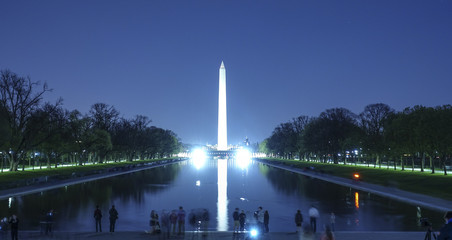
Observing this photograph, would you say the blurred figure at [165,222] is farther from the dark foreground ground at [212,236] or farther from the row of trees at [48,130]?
the row of trees at [48,130]

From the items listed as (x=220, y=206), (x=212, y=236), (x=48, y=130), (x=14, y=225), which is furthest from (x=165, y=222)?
(x=48, y=130)

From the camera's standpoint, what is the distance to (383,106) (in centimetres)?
10100

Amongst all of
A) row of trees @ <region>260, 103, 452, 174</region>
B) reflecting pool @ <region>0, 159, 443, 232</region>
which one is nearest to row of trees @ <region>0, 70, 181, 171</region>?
reflecting pool @ <region>0, 159, 443, 232</region>

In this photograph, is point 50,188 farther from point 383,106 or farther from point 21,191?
point 383,106

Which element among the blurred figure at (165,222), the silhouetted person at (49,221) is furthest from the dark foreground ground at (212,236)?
the silhouetted person at (49,221)

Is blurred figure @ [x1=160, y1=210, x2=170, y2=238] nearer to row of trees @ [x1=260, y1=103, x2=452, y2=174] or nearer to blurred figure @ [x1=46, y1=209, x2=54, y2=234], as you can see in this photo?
blurred figure @ [x1=46, y1=209, x2=54, y2=234]

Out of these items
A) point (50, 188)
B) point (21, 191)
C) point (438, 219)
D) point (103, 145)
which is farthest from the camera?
point (103, 145)

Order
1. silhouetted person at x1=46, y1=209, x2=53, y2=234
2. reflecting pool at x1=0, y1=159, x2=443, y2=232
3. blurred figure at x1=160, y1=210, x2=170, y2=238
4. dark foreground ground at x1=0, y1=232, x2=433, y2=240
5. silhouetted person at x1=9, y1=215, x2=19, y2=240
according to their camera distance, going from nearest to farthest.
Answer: silhouetted person at x1=9, y1=215, x2=19, y2=240 → dark foreground ground at x1=0, y1=232, x2=433, y2=240 → blurred figure at x1=160, y1=210, x2=170, y2=238 → silhouetted person at x1=46, y1=209, x2=53, y2=234 → reflecting pool at x1=0, y1=159, x2=443, y2=232

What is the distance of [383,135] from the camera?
264 ft

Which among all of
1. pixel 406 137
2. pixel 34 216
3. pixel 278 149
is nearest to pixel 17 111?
pixel 34 216

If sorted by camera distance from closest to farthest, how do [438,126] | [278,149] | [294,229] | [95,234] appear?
[95,234] < [294,229] < [438,126] < [278,149]

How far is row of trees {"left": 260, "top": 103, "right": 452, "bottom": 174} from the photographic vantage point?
194 ft

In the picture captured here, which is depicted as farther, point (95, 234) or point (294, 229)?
point (294, 229)

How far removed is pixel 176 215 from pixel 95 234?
3.95m
